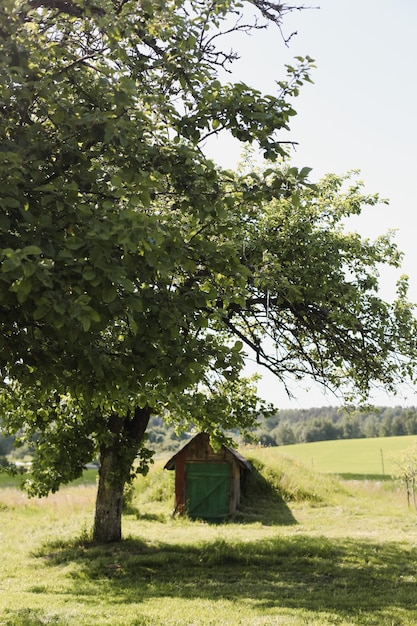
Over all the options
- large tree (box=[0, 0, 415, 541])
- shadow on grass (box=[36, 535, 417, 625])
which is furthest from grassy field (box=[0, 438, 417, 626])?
large tree (box=[0, 0, 415, 541])

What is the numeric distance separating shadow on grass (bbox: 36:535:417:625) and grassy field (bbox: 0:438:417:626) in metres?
0.03

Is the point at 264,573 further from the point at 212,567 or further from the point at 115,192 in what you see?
the point at 115,192

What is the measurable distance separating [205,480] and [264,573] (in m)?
12.7

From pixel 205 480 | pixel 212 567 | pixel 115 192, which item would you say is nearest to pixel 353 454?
pixel 205 480

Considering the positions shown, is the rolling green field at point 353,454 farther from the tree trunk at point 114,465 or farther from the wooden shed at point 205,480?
the tree trunk at point 114,465

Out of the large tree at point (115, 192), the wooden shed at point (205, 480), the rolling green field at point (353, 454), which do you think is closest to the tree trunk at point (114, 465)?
the wooden shed at point (205, 480)

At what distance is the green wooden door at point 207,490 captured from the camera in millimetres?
26156

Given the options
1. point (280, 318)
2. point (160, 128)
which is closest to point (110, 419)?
point (280, 318)

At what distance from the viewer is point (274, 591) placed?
12.0 meters

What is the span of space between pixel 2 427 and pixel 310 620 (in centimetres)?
1024

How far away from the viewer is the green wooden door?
2616cm

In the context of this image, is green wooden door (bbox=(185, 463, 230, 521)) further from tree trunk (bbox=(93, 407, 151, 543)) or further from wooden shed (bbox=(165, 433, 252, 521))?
tree trunk (bbox=(93, 407, 151, 543))

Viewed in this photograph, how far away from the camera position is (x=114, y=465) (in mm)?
17656

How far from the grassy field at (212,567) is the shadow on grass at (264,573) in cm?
3
